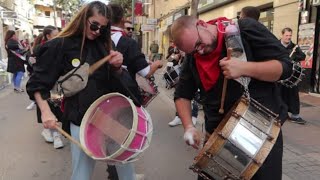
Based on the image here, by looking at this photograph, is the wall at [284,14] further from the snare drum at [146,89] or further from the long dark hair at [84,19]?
the long dark hair at [84,19]

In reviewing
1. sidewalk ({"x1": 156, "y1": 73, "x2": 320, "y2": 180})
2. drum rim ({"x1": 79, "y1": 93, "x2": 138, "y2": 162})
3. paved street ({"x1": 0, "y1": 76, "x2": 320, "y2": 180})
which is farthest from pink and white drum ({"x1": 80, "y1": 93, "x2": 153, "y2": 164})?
sidewalk ({"x1": 156, "y1": 73, "x2": 320, "y2": 180})

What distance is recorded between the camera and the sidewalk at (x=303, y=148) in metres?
4.73

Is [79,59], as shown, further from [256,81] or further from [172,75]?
[172,75]

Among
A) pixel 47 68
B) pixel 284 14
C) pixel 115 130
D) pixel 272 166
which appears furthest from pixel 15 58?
pixel 272 166

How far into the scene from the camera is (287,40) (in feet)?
24.2

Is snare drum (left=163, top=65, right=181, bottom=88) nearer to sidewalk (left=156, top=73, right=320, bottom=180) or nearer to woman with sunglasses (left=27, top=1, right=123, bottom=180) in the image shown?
sidewalk (left=156, top=73, right=320, bottom=180)

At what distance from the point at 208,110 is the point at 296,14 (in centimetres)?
992

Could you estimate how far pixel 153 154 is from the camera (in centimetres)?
572

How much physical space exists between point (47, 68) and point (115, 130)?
66 cm

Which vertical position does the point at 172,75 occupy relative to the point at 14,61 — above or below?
above

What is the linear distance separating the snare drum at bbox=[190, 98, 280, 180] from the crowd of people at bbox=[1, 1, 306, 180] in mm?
206

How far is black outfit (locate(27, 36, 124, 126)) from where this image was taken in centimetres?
286

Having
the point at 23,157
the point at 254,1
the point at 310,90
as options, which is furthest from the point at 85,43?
the point at 254,1

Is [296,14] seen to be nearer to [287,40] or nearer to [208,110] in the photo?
[287,40]
